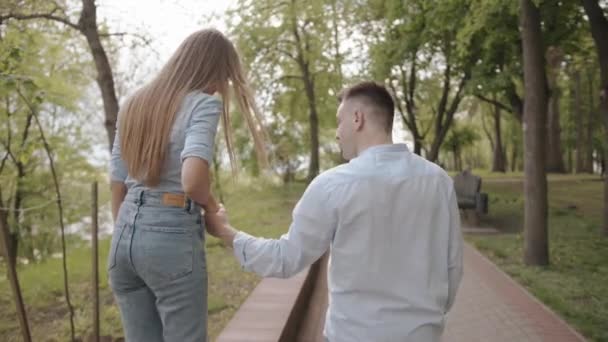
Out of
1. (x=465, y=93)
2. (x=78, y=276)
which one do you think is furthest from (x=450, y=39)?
(x=78, y=276)

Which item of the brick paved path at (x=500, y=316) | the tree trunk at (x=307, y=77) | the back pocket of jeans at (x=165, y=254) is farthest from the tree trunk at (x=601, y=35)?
the tree trunk at (x=307, y=77)

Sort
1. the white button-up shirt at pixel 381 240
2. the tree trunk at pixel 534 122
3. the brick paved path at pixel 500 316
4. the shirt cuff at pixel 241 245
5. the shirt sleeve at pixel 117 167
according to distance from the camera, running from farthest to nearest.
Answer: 1. the tree trunk at pixel 534 122
2. the brick paved path at pixel 500 316
3. the shirt sleeve at pixel 117 167
4. the shirt cuff at pixel 241 245
5. the white button-up shirt at pixel 381 240

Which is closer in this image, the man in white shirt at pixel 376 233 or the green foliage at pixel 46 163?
the man in white shirt at pixel 376 233

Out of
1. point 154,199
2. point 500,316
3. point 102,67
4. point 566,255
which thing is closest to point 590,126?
point 566,255

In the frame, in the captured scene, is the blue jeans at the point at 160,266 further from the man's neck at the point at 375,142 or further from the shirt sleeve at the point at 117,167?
the man's neck at the point at 375,142

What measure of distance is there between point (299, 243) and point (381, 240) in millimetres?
307

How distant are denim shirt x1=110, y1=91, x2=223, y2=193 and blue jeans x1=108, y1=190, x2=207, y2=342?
73 millimetres

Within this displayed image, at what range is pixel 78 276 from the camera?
9180 millimetres

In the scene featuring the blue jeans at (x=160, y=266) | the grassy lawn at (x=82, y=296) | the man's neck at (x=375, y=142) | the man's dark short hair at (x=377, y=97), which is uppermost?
the man's dark short hair at (x=377, y=97)

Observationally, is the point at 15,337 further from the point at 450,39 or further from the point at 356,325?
the point at 450,39

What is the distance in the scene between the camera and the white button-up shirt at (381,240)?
76.1 inches

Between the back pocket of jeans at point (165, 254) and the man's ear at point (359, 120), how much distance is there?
30.3 inches

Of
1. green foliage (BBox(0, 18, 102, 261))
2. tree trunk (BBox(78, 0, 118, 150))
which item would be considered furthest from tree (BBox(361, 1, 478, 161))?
green foliage (BBox(0, 18, 102, 261))

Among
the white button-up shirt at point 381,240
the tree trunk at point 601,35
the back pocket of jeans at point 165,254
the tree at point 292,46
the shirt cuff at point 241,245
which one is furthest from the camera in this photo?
the tree at point 292,46
